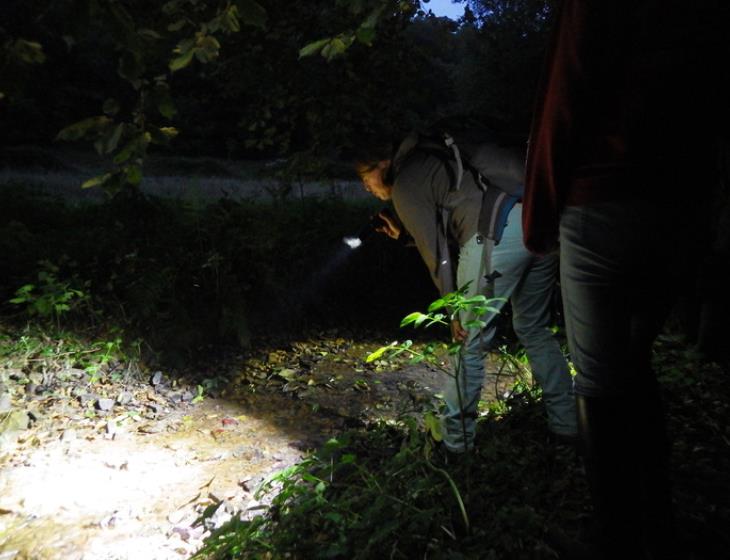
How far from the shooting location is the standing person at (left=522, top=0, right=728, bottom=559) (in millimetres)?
1445

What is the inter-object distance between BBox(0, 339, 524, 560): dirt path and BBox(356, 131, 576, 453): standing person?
4.10 feet

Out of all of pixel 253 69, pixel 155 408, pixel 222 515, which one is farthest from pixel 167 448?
pixel 253 69

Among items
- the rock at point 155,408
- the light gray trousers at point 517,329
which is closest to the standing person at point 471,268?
the light gray trousers at point 517,329

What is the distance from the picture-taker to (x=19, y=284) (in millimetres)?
4953

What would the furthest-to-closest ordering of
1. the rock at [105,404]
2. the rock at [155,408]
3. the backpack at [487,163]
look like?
the rock at [155,408] → the rock at [105,404] → the backpack at [487,163]

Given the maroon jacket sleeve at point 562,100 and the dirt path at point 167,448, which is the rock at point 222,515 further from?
the maroon jacket sleeve at point 562,100

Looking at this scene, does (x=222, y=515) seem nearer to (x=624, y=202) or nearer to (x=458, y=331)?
(x=458, y=331)

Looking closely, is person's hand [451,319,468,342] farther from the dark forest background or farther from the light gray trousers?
the dark forest background

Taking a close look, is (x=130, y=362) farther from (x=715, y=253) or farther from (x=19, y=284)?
(x=715, y=253)

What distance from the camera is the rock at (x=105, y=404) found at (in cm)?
412

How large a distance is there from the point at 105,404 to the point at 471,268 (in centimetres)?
304

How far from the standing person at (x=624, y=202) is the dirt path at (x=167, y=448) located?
5.58ft

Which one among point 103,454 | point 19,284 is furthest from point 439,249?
point 19,284

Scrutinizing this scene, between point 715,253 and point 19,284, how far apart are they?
5935 mm
